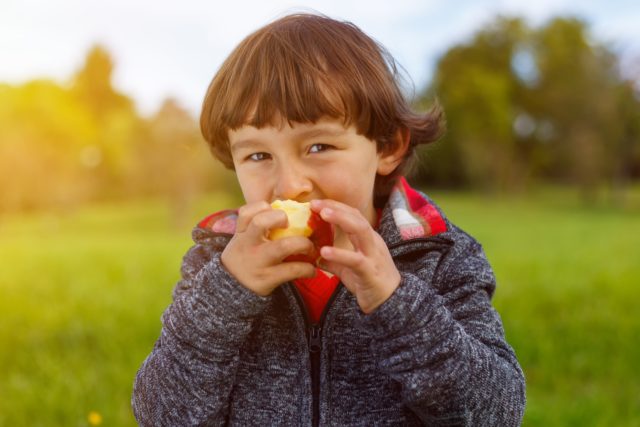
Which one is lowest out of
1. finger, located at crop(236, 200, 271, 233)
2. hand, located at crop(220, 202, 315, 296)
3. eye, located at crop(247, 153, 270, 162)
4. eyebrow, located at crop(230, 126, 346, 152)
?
hand, located at crop(220, 202, 315, 296)

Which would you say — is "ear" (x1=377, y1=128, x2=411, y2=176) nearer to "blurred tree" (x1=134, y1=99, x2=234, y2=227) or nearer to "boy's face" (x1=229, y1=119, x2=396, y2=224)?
"boy's face" (x1=229, y1=119, x2=396, y2=224)

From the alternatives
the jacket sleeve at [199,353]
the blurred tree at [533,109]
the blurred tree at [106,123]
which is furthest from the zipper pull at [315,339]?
the blurred tree at [106,123]

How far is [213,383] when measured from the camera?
156 centimetres

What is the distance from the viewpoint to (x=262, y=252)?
1409mm

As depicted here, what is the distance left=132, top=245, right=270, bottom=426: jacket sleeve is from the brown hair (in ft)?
1.42

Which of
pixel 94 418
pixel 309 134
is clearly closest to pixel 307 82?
pixel 309 134

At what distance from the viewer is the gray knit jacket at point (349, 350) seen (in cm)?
141

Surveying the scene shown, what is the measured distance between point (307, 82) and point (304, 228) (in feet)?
1.46

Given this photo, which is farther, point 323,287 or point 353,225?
point 323,287

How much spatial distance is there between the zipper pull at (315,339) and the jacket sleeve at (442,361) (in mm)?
303

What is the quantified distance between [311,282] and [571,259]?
19.6ft

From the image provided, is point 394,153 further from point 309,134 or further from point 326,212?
point 326,212

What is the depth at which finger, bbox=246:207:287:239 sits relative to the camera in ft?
4.48

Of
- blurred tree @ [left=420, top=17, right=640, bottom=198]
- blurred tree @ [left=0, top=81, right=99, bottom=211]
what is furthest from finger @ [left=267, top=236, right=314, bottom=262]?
blurred tree @ [left=0, top=81, right=99, bottom=211]
